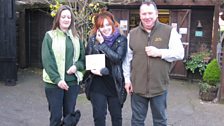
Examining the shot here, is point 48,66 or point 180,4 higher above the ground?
point 180,4

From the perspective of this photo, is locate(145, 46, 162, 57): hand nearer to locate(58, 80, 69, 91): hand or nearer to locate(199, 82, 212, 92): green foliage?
locate(58, 80, 69, 91): hand

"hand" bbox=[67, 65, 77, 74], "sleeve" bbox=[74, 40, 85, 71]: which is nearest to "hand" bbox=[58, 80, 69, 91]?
"hand" bbox=[67, 65, 77, 74]

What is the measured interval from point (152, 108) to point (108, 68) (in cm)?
68

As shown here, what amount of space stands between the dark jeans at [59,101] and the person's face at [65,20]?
0.70 meters

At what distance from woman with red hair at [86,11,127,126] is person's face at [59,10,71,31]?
0.31 metres

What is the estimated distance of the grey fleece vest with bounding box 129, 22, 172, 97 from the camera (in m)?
3.64

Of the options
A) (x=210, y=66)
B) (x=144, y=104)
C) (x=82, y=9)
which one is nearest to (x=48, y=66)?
(x=144, y=104)

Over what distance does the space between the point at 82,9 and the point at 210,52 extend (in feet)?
14.0

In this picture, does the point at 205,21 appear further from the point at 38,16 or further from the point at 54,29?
the point at 54,29

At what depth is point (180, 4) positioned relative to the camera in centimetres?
1021

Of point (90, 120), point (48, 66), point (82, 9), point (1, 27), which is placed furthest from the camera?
point (1, 27)

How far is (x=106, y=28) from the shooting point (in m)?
3.94

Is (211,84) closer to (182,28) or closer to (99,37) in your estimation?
(182,28)

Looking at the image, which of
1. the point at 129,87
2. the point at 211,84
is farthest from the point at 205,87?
the point at 129,87
